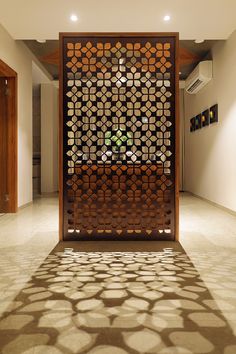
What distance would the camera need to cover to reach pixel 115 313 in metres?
1.86

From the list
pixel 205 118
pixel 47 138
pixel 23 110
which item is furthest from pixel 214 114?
pixel 47 138

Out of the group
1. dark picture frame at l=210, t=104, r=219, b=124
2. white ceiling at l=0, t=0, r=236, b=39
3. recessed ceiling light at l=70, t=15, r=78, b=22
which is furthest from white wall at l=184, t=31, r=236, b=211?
recessed ceiling light at l=70, t=15, r=78, b=22

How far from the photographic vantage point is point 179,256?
307 cm

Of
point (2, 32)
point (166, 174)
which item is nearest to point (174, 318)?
point (166, 174)

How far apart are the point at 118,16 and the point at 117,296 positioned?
3714mm

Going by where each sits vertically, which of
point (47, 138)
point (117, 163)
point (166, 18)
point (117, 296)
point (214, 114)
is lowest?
point (117, 296)

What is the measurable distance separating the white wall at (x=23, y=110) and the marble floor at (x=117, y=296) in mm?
2489

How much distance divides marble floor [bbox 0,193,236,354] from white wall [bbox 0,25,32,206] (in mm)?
2489

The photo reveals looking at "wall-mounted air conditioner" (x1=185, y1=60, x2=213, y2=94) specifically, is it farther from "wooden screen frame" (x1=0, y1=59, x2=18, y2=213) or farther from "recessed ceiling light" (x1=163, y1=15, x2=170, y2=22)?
"wooden screen frame" (x1=0, y1=59, x2=18, y2=213)

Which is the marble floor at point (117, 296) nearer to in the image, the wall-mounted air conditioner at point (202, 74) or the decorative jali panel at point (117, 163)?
the decorative jali panel at point (117, 163)

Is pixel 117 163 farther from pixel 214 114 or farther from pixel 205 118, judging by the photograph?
pixel 205 118

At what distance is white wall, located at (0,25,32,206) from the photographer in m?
5.70

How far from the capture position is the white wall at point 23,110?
18.7 ft

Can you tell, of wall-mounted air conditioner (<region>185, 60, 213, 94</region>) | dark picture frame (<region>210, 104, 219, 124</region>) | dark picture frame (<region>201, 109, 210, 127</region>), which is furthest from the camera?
dark picture frame (<region>201, 109, 210, 127</region>)
